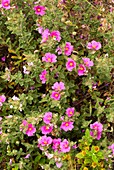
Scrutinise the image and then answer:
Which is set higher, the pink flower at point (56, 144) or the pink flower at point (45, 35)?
the pink flower at point (45, 35)

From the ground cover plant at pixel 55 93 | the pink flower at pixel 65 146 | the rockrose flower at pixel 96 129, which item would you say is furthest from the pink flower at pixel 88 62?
the pink flower at pixel 65 146

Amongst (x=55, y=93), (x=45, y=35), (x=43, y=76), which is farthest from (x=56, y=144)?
(x=45, y=35)

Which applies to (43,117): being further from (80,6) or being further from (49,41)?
(80,6)

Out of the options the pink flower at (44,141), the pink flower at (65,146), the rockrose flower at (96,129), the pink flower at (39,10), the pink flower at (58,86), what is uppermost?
the pink flower at (39,10)

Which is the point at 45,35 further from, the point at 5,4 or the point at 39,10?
the point at 5,4

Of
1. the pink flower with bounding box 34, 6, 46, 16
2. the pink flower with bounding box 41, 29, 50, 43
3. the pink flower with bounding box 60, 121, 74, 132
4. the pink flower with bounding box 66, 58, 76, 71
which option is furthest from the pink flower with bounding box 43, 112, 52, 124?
the pink flower with bounding box 34, 6, 46, 16

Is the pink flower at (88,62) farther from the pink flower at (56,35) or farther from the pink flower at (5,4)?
the pink flower at (5,4)

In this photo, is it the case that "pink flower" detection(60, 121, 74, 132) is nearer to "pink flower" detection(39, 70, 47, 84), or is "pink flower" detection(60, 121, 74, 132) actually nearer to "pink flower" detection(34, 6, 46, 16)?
"pink flower" detection(39, 70, 47, 84)

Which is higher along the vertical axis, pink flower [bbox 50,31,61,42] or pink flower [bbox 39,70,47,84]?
pink flower [bbox 50,31,61,42]
